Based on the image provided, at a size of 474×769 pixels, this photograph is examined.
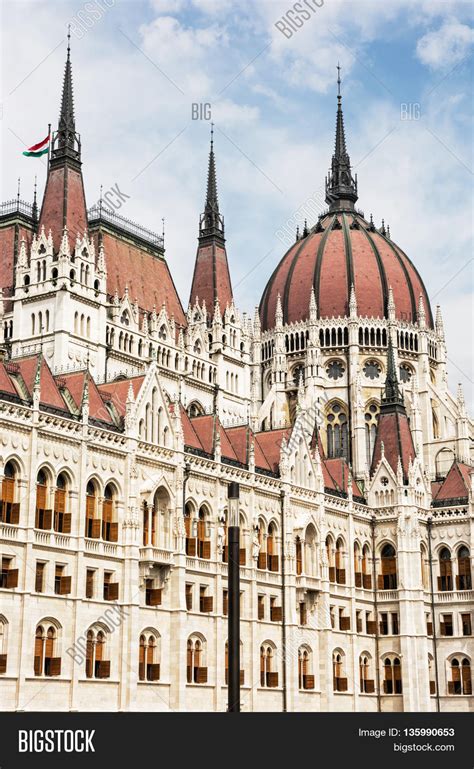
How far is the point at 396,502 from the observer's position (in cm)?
8650

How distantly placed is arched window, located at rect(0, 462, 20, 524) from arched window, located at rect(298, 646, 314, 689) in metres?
26.2

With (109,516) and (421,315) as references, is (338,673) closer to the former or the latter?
(109,516)

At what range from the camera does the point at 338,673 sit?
79562 millimetres

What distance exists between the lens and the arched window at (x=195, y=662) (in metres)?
65.9

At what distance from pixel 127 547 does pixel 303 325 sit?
A: 54.6 metres

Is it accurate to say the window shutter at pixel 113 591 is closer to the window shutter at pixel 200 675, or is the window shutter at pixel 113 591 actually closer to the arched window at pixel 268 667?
the window shutter at pixel 200 675

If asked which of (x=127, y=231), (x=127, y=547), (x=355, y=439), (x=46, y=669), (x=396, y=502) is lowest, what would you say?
(x=46, y=669)

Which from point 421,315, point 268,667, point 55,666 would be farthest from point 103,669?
point 421,315

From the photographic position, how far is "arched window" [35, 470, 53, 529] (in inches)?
2285

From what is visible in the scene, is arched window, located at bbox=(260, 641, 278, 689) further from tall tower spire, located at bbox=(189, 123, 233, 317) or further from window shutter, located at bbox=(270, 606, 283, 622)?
tall tower spire, located at bbox=(189, 123, 233, 317)

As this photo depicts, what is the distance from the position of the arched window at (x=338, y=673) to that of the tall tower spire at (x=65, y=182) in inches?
1302
